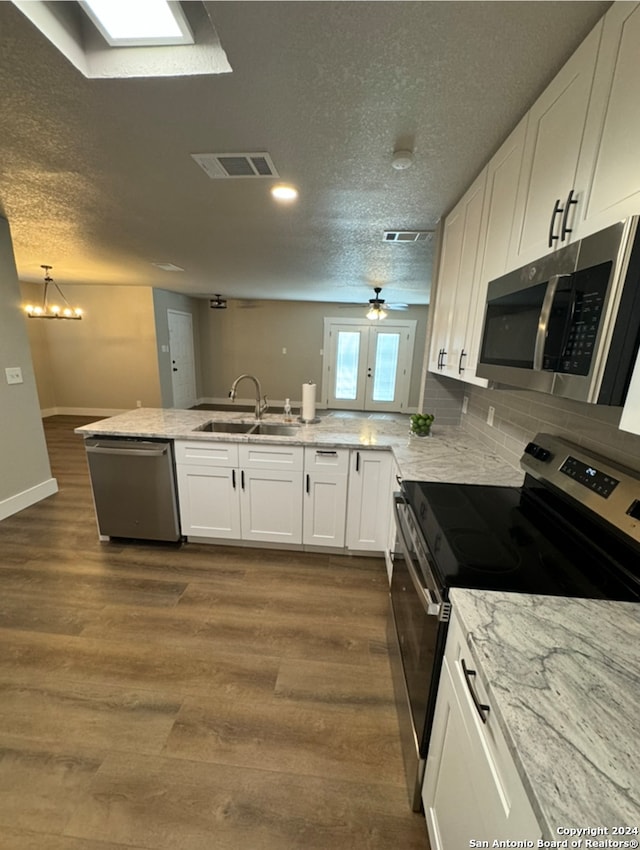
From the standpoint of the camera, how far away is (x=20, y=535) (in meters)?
2.77

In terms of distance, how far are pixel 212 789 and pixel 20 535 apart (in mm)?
2618

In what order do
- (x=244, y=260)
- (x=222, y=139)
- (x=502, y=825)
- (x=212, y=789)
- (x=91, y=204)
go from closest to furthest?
1. (x=502, y=825)
2. (x=212, y=789)
3. (x=222, y=139)
4. (x=91, y=204)
5. (x=244, y=260)

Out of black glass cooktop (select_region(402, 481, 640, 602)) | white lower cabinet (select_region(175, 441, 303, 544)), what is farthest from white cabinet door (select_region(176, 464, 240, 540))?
black glass cooktop (select_region(402, 481, 640, 602))

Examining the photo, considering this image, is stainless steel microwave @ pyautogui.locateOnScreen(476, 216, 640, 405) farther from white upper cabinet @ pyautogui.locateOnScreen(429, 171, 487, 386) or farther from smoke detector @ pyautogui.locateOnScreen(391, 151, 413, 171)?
smoke detector @ pyautogui.locateOnScreen(391, 151, 413, 171)

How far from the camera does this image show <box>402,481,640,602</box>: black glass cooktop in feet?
3.16

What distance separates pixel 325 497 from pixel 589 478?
159 centimetres

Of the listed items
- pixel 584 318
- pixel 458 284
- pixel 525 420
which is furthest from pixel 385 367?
pixel 584 318

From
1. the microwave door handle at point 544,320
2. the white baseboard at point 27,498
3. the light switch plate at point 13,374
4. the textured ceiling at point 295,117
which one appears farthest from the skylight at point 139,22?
the white baseboard at point 27,498

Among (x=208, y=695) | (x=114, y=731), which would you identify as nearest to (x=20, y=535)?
(x=114, y=731)

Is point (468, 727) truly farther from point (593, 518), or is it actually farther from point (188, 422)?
point (188, 422)

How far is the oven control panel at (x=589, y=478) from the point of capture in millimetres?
1005

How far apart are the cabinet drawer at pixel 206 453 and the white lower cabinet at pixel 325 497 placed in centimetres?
55

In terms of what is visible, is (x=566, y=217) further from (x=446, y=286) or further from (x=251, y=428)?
(x=251, y=428)

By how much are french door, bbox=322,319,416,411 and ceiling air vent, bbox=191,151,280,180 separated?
18.9ft
